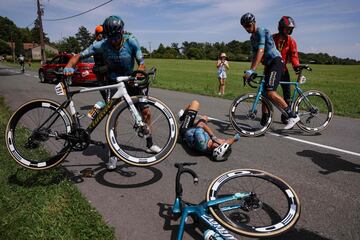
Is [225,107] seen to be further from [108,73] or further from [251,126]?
[108,73]

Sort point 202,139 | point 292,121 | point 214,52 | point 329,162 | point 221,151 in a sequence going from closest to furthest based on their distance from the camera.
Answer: point 221,151 → point 329,162 → point 202,139 → point 292,121 → point 214,52

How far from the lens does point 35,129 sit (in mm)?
4145

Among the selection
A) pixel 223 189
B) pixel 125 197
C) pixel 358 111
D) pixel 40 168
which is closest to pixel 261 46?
pixel 223 189

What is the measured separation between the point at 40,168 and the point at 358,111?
935 cm

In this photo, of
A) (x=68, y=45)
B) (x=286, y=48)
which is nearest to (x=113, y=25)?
(x=286, y=48)

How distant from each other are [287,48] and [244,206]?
5.25 metres

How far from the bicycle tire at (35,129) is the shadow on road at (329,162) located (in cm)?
371

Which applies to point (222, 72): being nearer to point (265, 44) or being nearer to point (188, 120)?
point (265, 44)

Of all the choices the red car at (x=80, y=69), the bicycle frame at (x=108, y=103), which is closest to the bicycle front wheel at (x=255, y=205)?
the bicycle frame at (x=108, y=103)

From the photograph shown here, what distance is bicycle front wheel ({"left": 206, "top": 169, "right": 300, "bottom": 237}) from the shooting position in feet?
9.26

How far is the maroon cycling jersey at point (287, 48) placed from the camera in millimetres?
7117

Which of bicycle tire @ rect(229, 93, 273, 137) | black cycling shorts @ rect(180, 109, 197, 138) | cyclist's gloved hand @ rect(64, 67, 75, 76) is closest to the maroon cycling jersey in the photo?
bicycle tire @ rect(229, 93, 273, 137)

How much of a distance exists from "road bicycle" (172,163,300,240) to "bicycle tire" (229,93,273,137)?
118 inches

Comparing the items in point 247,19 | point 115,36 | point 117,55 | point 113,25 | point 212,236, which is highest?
point 247,19
